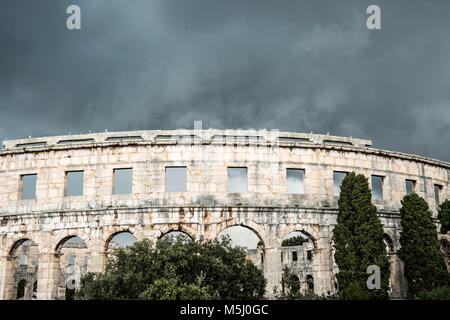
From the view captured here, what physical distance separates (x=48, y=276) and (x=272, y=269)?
12394mm

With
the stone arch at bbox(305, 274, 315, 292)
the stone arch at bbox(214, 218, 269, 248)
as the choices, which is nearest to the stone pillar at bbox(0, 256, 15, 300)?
the stone arch at bbox(214, 218, 269, 248)

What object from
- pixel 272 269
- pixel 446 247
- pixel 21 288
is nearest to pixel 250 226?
pixel 272 269

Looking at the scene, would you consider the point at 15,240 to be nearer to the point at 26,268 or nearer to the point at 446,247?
the point at 26,268

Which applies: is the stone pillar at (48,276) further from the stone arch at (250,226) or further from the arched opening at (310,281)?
the arched opening at (310,281)

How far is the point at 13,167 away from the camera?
25.7m

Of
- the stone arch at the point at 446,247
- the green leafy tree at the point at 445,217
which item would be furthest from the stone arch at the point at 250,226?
the stone arch at the point at 446,247

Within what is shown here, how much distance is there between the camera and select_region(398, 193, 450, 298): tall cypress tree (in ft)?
74.6

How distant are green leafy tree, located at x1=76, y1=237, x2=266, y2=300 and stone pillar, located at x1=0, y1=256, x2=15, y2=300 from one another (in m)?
8.06

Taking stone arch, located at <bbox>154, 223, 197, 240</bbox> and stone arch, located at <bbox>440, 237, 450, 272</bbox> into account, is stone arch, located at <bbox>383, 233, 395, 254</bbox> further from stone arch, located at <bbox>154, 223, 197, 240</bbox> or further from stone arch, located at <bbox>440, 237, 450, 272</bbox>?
stone arch, located at <bbox>154, 223, 197, 240</bbox>

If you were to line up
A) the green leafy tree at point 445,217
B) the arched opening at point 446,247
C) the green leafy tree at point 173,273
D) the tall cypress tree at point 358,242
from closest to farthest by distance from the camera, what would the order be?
1. the green leafy tree at point 173,273
2. the green leafy tree at point 445,217
3. the tall cypress tree at point 358,242
4. the arched opening at point 446,247

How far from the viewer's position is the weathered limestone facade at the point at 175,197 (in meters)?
23.3

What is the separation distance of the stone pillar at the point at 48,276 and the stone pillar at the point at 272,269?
11.7m
